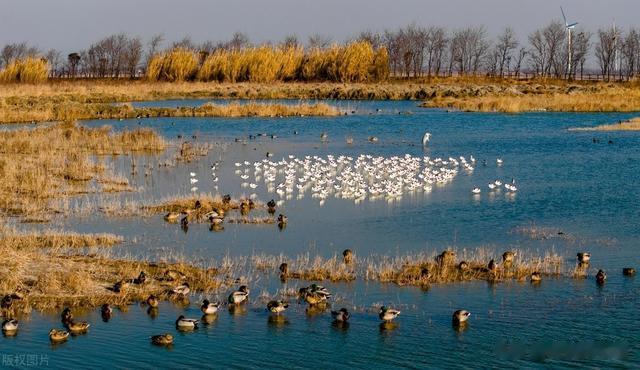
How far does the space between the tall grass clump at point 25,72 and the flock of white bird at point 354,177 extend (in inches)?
2129

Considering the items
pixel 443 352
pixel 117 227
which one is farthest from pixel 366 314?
pixel 117 227

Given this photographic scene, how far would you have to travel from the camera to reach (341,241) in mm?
18922

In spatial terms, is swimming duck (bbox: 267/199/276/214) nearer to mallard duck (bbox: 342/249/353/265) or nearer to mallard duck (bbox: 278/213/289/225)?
mallard duck (bbox: 278/213/289/225)

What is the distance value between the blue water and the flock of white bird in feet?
1.88

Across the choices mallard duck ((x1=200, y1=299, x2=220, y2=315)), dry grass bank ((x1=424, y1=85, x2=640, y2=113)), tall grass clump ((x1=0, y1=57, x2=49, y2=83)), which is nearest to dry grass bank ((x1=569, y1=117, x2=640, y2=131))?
dry grass bank ((x1=424, y1=85, x2=640, y2=113))

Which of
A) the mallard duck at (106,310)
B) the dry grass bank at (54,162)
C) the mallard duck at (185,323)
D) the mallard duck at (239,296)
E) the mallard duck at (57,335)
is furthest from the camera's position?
the dry grass bank at (54,162)

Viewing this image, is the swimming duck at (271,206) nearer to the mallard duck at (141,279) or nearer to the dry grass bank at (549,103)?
the mallard duck at (141,279)

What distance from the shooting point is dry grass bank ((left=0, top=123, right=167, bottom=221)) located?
76.2 feet

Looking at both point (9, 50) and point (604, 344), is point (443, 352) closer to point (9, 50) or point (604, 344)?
point (604, 344)

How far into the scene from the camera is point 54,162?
29922mm

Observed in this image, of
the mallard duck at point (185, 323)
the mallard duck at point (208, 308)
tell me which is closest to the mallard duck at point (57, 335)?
the mallard duck at point (185, 323)

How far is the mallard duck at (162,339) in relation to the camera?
484 inches

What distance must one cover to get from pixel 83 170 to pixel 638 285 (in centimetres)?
1848

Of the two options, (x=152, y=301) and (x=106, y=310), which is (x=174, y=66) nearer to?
(x=152, y=301)
